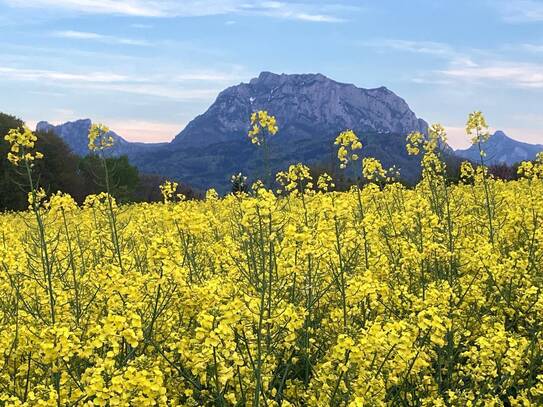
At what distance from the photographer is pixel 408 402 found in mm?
5277

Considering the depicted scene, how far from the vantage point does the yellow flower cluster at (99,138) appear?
8.45 meters

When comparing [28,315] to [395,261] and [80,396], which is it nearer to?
[80,396]

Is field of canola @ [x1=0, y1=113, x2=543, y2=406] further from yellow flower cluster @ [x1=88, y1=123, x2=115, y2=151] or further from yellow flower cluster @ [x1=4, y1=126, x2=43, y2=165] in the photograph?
yellow flower cluster @ [x1=88, y1=123, x2=115, y2=151]

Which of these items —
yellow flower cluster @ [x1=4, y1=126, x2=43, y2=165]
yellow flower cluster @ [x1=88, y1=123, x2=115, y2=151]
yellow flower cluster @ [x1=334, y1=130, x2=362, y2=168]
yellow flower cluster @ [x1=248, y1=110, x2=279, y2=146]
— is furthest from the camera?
yellow flower cluster @ [x1=334, y1=130, x2=362, y2=168]

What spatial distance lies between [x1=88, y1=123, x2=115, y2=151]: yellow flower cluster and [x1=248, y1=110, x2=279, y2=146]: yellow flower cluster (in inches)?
113

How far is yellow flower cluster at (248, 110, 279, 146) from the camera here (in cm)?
653

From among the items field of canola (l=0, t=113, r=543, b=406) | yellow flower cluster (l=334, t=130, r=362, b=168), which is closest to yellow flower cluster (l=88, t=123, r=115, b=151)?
field of canola (l=0, t=113, r=543, b=406)

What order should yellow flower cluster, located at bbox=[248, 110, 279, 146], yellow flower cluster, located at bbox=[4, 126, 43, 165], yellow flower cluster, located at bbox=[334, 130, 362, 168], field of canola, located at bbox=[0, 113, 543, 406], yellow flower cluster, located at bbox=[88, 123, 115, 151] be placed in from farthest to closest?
yellow flower cluster, located at bbox=[334, 130, 362, 168]
yellow flower cluster, located at bbox=[88, 123, 115, 151]
yellow flower cluster, located at bbox=[248, 110, 279, 146]
yellow flower cluster, located at bbox=[4, 126, 43, 165]
field of canola, located at bbox=[0, 113, 543, 406]

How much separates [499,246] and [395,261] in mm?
2194

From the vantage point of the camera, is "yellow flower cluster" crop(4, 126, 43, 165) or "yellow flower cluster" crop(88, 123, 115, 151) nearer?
"yellow flower cluster" crop(4, 126, 43, 165)

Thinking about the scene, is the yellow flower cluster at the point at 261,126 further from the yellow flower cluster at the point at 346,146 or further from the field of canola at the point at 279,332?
the yellow flower cluster at the point at 346,146

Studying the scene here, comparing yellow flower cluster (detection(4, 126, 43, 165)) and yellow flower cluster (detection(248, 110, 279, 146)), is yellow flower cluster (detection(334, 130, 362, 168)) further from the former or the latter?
yellow flower cluster (detection(4, 126, 43, 165))

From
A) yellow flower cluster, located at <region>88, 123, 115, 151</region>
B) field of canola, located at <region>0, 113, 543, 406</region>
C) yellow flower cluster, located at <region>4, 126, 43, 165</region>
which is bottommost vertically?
field of canola, located at <region>0, 113, 543, 406</region>

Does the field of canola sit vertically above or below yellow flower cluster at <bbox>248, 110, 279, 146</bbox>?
below
